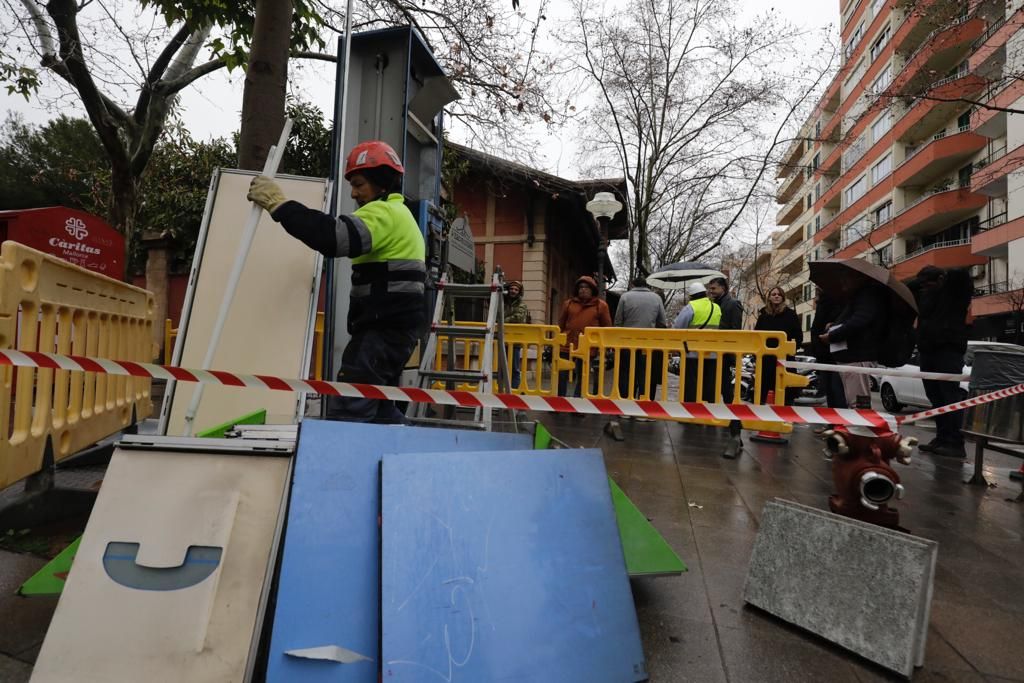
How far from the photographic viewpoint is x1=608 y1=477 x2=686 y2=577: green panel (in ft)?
6.73

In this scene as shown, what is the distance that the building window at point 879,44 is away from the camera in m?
30.6

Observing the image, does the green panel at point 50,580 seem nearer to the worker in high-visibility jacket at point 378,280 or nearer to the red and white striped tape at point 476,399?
the red and white striped tape at point 476,399

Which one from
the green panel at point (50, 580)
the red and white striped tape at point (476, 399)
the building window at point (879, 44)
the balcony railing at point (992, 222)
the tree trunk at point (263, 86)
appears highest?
the building window at point (879, 44)

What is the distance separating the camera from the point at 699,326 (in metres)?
6.11

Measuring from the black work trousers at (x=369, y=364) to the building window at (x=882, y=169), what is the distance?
3689 centimetres

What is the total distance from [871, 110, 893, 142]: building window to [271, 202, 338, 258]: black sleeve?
37.3 metres

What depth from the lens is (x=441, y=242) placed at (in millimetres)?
5098

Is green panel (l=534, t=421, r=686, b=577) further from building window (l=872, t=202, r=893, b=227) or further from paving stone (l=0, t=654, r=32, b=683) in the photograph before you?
building window (l=872, t=202, r=893, b=227)

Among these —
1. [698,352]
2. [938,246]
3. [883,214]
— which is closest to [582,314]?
[698,352]

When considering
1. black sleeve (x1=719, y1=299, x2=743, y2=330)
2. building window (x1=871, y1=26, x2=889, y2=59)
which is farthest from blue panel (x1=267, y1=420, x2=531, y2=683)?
building window (x1=871, y1=26, x2=889, y2=59)

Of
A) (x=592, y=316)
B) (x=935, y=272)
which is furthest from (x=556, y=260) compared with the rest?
(x=935, y=272)

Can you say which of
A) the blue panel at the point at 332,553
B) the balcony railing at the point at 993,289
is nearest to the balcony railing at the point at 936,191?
the balcony railing at the point at 993,289

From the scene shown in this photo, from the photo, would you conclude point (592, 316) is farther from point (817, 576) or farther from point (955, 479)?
point (817, 576)

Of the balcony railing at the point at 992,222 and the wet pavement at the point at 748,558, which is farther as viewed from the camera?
the balcony railing at the point at 992,222
